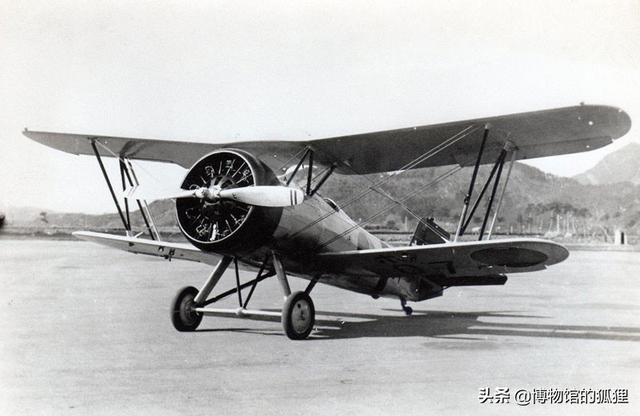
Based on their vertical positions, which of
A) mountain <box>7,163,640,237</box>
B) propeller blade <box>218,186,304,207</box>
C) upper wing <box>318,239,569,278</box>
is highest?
mountain <box>7,163,640,237</box>

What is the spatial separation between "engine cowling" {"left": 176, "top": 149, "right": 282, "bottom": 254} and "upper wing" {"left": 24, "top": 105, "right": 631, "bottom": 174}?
2.73 ft

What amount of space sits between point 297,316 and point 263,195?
1.67 m

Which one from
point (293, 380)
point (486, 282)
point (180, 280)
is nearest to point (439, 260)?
point (486, 282)

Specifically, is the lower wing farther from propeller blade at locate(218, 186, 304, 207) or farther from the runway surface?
propeller blade at locate(218, 186, 304, 207)

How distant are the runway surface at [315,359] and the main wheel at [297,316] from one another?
0.15 meters

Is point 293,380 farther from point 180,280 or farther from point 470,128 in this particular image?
point 180,280

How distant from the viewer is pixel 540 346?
757 cm

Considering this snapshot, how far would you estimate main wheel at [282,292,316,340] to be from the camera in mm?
7875

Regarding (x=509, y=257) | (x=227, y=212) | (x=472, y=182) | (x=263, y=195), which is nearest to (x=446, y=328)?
(x=509, y=257)

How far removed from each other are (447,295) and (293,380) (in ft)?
37.1

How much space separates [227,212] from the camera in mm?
7910

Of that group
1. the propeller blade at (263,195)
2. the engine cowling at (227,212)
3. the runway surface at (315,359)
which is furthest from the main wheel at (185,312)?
the propeller blade at (263,195)

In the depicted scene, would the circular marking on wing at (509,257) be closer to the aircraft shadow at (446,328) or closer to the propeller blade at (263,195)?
the aircraft shadow at (446,328)

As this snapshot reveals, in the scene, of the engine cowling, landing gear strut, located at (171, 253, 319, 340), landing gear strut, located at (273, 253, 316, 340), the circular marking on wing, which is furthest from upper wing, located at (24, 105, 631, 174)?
landing gear strut, located at (273, 253, 316, 340)
